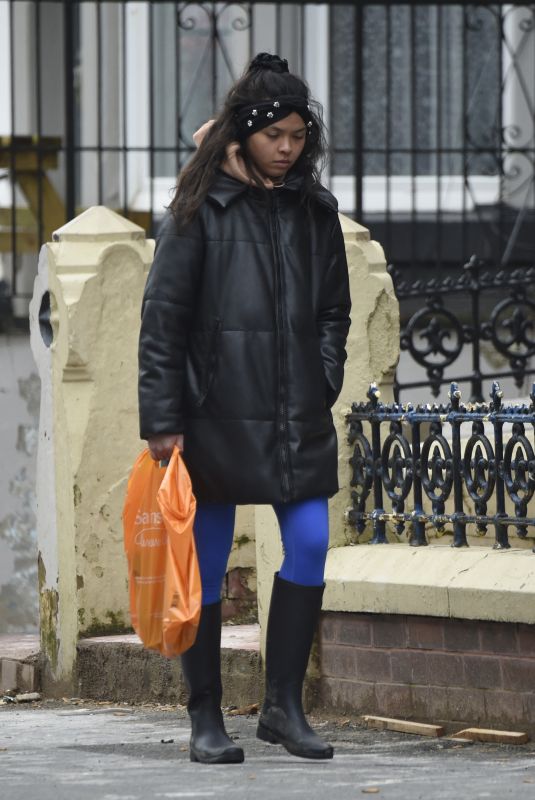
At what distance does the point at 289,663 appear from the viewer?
5020 mm

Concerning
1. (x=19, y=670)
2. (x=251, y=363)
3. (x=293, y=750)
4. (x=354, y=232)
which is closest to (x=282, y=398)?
(x=251, y=363)

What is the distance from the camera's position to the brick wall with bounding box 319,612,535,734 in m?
5.48

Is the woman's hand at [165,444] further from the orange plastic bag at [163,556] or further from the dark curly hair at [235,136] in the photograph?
the dark curly hair at [235,136]

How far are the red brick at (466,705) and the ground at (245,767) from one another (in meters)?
0.16

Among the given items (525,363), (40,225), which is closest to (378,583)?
(525,363)

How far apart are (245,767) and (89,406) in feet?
7.31

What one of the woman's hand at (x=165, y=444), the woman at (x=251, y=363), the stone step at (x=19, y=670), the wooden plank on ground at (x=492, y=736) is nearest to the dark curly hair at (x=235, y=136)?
the woman at (x=251, y=363)

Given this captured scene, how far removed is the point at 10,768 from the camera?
505cm

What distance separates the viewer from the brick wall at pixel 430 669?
5484 millimetres

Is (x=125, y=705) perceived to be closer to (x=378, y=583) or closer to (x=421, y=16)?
(x=378, y=583)

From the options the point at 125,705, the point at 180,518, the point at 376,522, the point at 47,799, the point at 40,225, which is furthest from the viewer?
the point at 40,225

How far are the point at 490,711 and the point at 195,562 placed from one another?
1202 millimetres

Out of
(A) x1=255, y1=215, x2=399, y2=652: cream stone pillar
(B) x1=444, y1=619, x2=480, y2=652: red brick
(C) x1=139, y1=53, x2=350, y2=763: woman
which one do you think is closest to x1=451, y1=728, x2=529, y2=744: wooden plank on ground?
(B) x1=444, y1=619, x2=480, y2=652: red brick

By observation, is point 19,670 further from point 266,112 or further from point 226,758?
point 266,112
